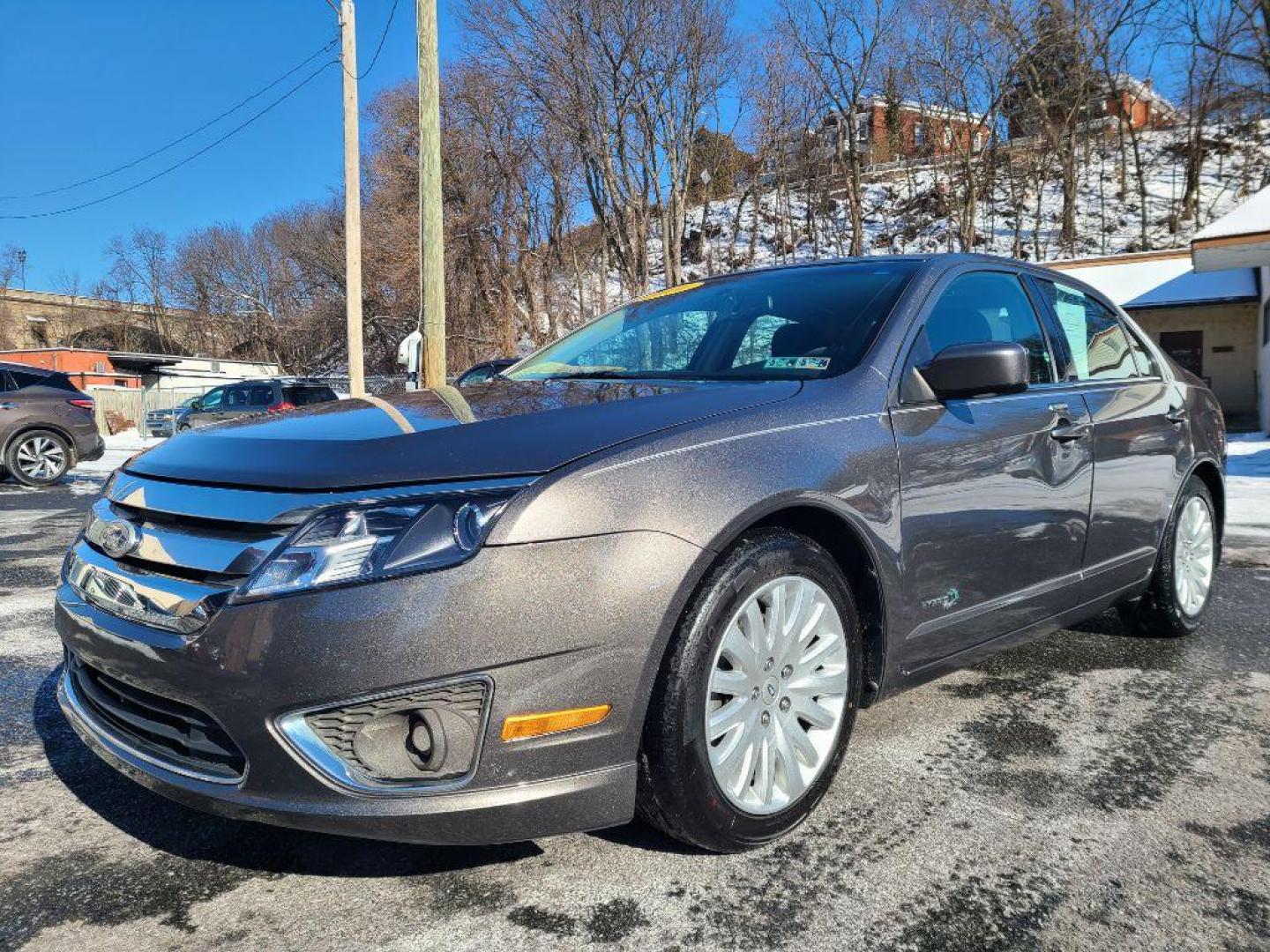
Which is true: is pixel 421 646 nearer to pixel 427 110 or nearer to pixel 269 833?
pixel 269 833

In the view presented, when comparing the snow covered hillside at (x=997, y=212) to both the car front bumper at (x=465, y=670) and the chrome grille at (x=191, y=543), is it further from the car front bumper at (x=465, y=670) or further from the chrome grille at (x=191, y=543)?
the car front bumper at (x=465, y=670)

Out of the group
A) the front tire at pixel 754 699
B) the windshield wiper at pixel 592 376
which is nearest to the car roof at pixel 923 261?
the windshield wiper at pixel 592 376

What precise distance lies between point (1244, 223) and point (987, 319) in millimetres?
13088

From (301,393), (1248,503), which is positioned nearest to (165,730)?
(1248,503)

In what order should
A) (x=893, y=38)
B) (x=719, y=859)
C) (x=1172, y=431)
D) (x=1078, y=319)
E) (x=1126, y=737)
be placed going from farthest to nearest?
(x=893, y=38)
(x=1172, y=431)
(x=1078, y=319)
(x=1126, y=737)
(x=719, y=859)

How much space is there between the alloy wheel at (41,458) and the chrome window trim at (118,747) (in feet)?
35.0

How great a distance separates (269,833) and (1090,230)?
39.0m

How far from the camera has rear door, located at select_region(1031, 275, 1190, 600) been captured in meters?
3.39

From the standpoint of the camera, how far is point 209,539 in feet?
6.41

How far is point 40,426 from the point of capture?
1134 cm

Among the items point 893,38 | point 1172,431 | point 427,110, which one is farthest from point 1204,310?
point 1172,431

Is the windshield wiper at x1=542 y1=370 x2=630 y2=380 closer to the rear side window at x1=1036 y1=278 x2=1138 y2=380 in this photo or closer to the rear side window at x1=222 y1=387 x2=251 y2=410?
the rear side window at x1=1036 y1=278 x2=1138 y2=380

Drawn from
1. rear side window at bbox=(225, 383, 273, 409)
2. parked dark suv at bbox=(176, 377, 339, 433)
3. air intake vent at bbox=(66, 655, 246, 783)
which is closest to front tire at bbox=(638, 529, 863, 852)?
air intake vent at bbox=(66, 655, 246, 783)

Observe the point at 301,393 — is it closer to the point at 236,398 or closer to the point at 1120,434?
the point at 236,398
